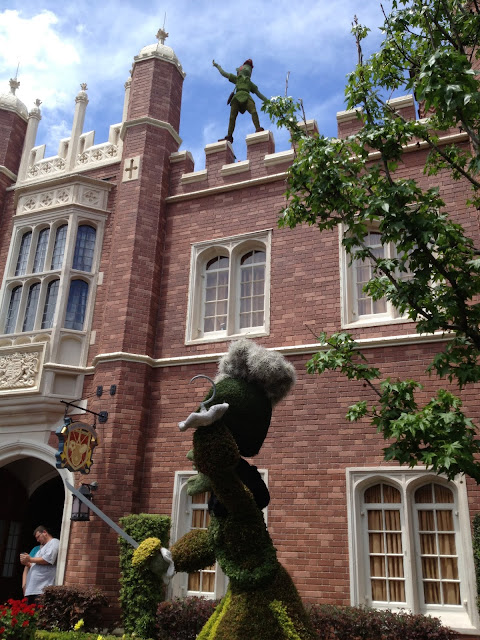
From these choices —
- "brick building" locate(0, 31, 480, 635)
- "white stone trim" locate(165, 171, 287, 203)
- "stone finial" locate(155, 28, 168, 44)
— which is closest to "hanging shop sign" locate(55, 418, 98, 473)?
"brick building" locate(0, 31, 480, 635)

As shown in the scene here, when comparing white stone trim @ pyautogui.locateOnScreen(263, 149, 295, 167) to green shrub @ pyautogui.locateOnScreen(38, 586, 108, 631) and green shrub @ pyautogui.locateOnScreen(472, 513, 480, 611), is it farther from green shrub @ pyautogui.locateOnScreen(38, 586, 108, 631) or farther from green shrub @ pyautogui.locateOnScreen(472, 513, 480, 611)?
green shrub @ pyautogui.locateOnScreen(38, 586, 108, 631)

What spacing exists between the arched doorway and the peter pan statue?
8.69 meters

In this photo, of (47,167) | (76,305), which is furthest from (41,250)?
(47,167)

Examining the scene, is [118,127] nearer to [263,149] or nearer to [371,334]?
[263,149]

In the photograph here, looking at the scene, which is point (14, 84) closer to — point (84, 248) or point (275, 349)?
point (84, 248)

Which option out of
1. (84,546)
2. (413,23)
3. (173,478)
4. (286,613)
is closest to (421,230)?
(413,23)

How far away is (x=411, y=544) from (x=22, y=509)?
852 centimetres

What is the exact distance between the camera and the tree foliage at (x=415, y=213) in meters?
5.34

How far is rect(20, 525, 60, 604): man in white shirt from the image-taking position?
942 cm

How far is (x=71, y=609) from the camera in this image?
877 cm

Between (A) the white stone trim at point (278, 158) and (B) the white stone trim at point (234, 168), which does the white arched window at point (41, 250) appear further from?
(A) the white stone trim at point (278, 158)

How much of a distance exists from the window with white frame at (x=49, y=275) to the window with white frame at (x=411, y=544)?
6577 mm

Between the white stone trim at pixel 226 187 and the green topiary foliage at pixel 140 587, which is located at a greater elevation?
the white stone trim at pixel 226 187

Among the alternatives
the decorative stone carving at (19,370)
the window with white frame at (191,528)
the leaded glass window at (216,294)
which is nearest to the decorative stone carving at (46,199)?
the decorative stone carving at (19,370)
